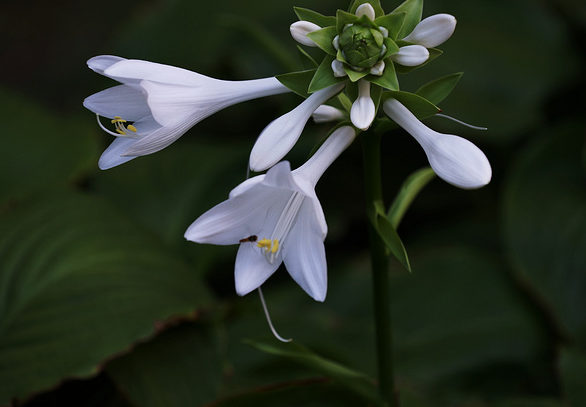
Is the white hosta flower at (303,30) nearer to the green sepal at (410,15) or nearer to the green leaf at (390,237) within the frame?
the green sepal at (410,15)

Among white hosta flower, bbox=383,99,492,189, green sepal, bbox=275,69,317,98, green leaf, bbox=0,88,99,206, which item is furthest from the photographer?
green leaf, bbox=0,88,99,206

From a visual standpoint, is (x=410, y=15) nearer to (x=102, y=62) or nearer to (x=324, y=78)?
(x=324, y=78)

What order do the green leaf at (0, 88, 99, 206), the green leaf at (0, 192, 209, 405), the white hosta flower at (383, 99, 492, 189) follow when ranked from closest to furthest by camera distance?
the white hosta flower at (383, 99, 492, 189), the green leaf at (0, 192, 209, 405), the green leaf at (0, 88, 99, 206)

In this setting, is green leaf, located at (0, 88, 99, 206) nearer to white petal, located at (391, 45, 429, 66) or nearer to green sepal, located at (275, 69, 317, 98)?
green sepal, located at (275, 69, 317, 98)

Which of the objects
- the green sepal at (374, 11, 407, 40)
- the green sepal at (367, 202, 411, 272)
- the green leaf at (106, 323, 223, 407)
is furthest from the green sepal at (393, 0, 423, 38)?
the green leaf at (106, 323, 223, 407)

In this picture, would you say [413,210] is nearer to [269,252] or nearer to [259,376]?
[259,376]

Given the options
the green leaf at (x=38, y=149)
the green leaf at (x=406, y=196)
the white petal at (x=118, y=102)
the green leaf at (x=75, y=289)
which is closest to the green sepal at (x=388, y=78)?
the green leaf at (x=406, y=196)
